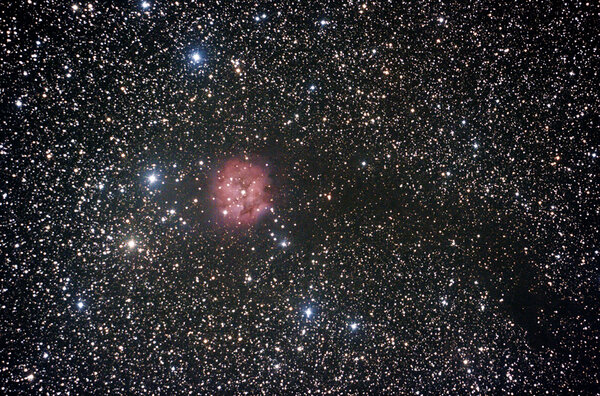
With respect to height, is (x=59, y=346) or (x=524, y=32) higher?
(x=524, y=32)

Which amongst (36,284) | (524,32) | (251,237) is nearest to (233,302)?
(251,237)

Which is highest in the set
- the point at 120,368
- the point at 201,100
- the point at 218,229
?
the point at 201,100

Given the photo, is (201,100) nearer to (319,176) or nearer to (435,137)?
(319,176)
